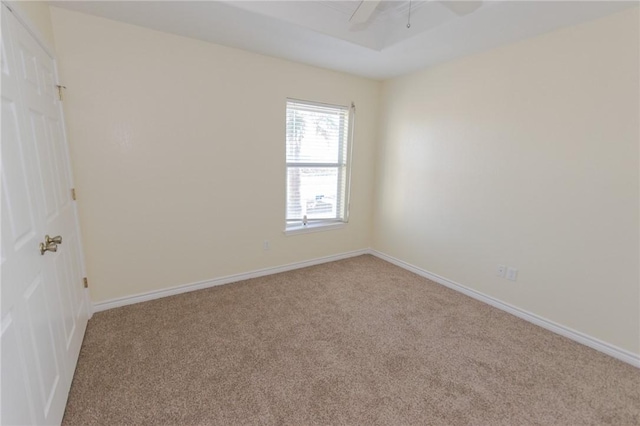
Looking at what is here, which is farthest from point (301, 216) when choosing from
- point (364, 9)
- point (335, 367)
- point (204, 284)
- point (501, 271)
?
point (364, 9)

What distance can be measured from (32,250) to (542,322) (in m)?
3.58

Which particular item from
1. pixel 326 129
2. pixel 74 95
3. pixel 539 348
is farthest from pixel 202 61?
pixel 539 348

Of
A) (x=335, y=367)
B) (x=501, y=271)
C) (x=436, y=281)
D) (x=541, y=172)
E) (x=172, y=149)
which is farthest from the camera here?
(x=436, y=281)

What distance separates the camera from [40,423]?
4.17ft

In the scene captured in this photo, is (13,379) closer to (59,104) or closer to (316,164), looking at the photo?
(59,104)

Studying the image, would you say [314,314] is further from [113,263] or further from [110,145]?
[110,145]

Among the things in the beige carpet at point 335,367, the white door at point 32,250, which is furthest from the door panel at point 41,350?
the beige carpet at point 335,367

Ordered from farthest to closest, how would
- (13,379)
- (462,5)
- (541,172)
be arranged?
(541,172)
(462,5)
(13,379)

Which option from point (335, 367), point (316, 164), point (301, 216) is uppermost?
point (316, 164)

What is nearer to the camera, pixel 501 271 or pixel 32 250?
pixel 32 250

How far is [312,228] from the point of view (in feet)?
12.4

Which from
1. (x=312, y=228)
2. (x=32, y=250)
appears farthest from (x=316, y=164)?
(x=32, y=250)

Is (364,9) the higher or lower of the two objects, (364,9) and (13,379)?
the higher

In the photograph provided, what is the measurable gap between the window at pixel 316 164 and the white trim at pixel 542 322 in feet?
4.33
